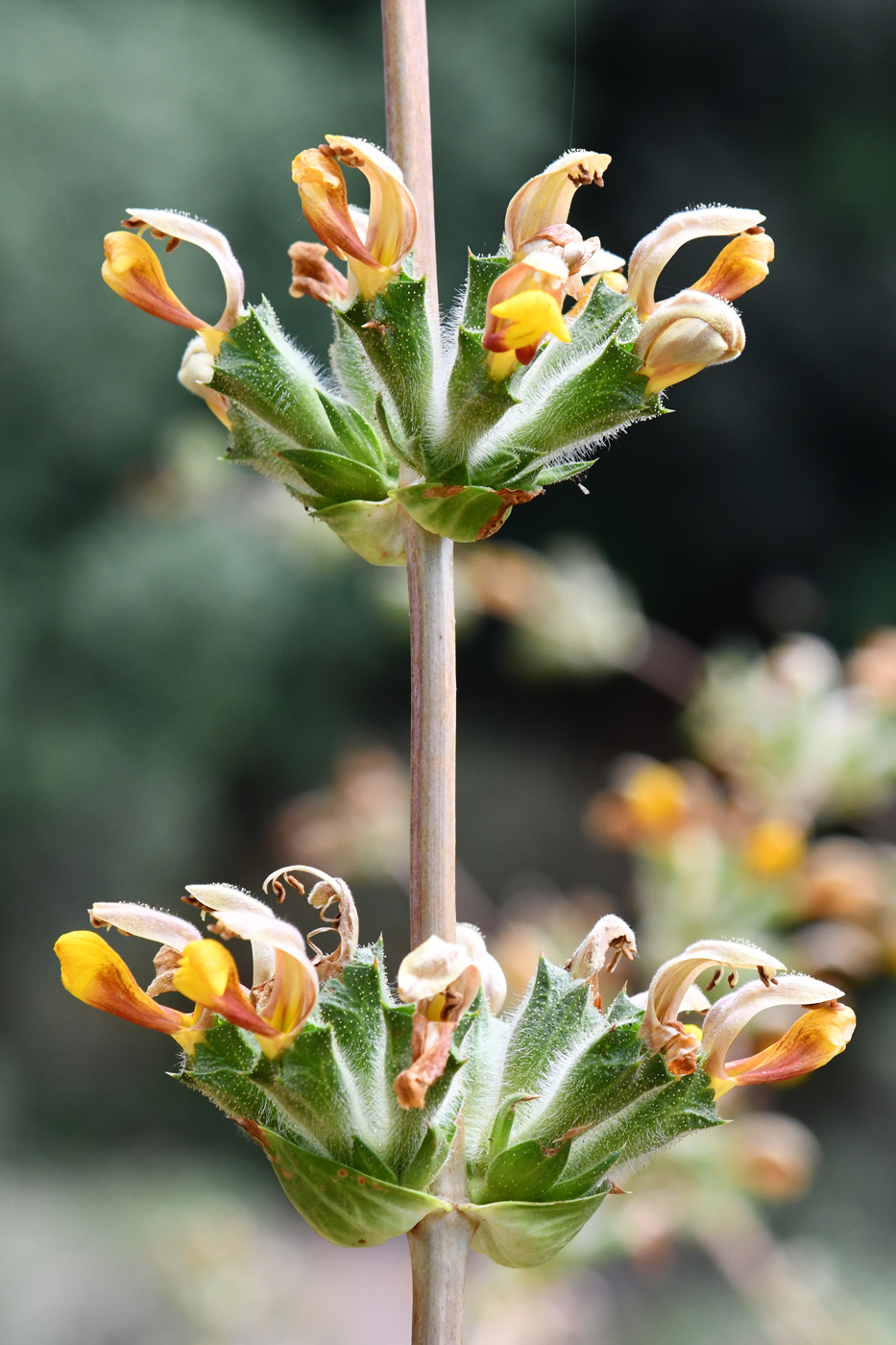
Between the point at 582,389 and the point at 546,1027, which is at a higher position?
the point at 582,389

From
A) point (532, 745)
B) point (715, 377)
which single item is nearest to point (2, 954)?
point (532, 745)

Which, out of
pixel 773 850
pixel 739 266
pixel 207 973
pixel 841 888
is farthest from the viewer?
pixel 841 888

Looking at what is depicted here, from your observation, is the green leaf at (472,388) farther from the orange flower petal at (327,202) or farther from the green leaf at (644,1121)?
the green leaf at (644,1121)

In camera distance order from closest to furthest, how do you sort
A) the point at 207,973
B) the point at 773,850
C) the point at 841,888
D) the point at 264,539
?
the point at 207,973
the point at 773,850
the point at 841,888
the point at 264,539

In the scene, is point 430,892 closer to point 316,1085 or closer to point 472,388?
point 316,1085

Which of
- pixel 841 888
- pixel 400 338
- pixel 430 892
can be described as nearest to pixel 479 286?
pixel 400 338

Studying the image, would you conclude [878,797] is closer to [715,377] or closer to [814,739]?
[814,739]

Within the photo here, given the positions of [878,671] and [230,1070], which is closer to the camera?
[230,1070]
